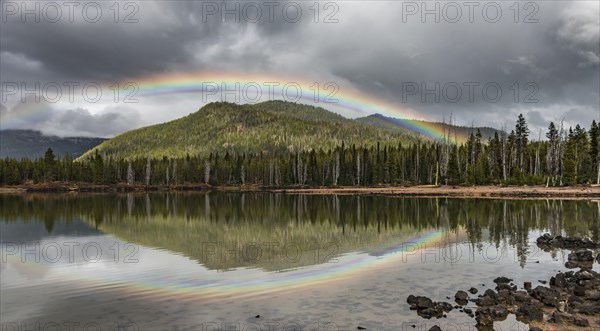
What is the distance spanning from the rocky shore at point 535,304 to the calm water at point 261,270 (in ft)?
2.22

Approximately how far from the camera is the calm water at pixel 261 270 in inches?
745

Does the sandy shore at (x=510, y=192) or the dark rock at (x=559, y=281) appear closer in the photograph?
the dark rock at (x=559, y=281)

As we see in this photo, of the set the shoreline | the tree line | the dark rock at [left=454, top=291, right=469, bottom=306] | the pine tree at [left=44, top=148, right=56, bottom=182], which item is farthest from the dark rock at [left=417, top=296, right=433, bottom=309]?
the pine tree at [left=44, top=148, right=56, bottom=182]

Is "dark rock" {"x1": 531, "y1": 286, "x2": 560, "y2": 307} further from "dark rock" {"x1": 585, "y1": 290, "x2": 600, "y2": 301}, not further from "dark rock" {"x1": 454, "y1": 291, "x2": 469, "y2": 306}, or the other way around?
"dark rock" {"x1": 454, "y1": 291, "x2": 469, "y2": 306}

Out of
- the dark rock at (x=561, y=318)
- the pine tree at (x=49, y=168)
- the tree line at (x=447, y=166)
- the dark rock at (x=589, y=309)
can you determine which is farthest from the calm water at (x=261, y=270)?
the pine tree at (x=49, y=168)

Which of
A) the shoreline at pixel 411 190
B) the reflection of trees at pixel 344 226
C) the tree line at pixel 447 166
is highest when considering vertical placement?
the tree line at pixel 447 166

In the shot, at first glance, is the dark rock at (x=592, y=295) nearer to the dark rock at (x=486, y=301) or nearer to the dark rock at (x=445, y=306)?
Result: the dark rock at (x=486, y=301)

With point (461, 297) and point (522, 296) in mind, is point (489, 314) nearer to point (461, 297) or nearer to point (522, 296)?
point (461, 297)

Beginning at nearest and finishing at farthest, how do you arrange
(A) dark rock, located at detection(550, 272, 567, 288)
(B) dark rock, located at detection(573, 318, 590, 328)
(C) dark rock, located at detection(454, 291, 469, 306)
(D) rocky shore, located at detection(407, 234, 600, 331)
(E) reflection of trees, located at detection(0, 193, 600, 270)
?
(B) dark rock, located at detection(573, 318, 590, 328) < (D) rocky shore, located at detection(407, 234, 600, 331) < (C) dark rock, located at detection(454, 291, 469, 306) < (A) dark rock, located at detection(550, 272, 567, 288) < (E) reflection of trees, located at detection(0, 193, 600, 270)

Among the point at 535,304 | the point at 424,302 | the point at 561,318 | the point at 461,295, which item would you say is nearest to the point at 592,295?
the point at 535,304

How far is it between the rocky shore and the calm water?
676 mm

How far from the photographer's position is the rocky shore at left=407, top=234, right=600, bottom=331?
17359mm

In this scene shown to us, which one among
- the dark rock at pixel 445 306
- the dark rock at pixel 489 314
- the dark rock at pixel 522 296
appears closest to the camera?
the dark rock at pixel 489 314

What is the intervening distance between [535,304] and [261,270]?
15899 mm
